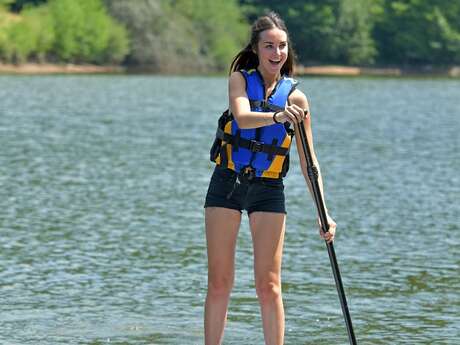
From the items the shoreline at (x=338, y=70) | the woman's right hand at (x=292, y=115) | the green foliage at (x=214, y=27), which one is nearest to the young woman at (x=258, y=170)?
the woman's right hand at (x=292, y=115)

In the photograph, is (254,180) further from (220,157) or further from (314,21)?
(314,21)

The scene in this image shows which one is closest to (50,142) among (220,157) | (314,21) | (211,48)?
(220,157)

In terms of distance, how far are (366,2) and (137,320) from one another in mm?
147839

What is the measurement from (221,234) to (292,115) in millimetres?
928

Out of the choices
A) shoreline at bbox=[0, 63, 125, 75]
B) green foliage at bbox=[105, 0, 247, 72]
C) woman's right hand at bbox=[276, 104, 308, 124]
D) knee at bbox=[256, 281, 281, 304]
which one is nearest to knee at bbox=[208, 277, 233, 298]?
knee at bbox=[256, 281, 281, 304]

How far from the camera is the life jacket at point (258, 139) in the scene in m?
8.60

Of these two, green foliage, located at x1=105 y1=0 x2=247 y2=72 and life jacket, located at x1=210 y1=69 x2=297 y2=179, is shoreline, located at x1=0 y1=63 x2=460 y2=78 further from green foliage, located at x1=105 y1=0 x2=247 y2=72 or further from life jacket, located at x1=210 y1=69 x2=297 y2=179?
life jacket, located at x1=210 y1=69 x2=297 y2=179

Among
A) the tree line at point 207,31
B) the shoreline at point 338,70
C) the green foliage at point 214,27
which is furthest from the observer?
the green foliage at point 214,27

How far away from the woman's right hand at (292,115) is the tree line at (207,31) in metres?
103

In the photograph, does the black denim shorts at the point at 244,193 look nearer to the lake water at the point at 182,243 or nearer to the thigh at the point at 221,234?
the thigh at the point at 221,234

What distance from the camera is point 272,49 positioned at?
861 cm

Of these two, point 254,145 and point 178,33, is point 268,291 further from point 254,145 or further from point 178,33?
point 178,33

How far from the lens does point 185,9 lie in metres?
128

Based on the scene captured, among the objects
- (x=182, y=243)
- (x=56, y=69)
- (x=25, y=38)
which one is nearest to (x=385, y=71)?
(x=56, y=69)
